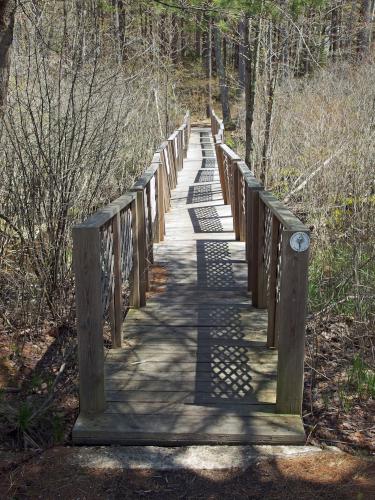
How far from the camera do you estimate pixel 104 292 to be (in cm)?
405

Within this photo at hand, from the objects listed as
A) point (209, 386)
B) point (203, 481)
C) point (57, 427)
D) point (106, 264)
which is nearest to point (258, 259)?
point (209, 386)

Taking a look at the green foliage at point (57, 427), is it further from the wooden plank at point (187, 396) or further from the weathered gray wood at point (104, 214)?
the weathered gray wood at point (104, 214)

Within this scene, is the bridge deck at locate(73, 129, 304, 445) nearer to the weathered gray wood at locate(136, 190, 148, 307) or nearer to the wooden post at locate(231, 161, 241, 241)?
the weathered gray wood at locate(136, 190, 148, 307)

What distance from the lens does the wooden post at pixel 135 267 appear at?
5.29 metres

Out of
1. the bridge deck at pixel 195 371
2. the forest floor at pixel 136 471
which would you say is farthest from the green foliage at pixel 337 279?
the bridge deck at pixel 195 371

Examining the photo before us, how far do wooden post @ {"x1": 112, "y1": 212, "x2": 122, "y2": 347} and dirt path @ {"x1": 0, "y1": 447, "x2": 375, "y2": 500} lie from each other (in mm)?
1368

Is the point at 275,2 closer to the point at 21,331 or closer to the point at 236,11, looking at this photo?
the point at 236,11

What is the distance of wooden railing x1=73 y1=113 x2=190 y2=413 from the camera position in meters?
3.46

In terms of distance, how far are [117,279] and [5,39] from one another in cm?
258

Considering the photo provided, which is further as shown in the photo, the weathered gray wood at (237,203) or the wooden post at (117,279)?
the weathered gray wood at (237,203)

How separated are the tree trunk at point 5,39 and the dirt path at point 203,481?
3.27 meters

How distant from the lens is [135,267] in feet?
17.6

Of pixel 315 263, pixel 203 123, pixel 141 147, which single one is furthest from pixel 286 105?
pixel 203 123

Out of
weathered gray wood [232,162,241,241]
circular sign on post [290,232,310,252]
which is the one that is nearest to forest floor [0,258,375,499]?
circular sign on post [290,232,310,252]
